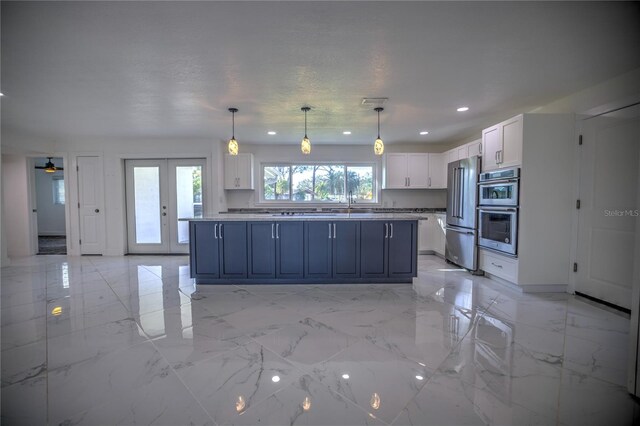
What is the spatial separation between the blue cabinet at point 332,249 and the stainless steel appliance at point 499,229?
1.90 m

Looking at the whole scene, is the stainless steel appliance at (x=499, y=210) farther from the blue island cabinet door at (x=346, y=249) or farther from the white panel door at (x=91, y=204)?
the white panel door at (x=91, y=204)

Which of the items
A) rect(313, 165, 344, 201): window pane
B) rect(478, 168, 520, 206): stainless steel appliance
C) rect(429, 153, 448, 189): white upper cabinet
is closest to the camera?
rect(478, 168, 520, 206): stainless steel appliance

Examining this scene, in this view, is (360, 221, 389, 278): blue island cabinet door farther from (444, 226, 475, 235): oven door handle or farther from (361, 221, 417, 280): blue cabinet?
(444, 226, 475, 235): oven door handle

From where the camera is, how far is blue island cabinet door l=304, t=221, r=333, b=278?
3684 mm

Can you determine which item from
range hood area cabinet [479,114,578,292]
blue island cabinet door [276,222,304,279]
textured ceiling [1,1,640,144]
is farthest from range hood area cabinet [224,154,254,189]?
range hood area cabinet [479,114,578,292]

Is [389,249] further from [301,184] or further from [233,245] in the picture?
[301,184]

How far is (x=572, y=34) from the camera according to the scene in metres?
2.18

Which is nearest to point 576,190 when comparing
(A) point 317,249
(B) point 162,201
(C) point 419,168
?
(C) point 419,168

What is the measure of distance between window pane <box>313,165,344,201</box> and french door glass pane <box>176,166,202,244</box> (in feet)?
8.27

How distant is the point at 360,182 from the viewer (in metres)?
6.52

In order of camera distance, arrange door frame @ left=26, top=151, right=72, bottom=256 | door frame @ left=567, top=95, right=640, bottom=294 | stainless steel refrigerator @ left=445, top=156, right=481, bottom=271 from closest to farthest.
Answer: door frame @ left=567, top=95, right=640, bottom=294 < stainless steel refrigerator @ left=445, top=156, right=481, bottom=271 < door frame @ left=26, top=151, right=72, bottom=256

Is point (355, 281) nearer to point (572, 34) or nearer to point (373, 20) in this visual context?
point (373, 20)

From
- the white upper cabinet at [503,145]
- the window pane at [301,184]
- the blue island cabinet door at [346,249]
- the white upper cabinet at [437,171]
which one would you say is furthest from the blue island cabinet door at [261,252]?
the white upper cabinet at [437,171]

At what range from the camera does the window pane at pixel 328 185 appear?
6484 millimetres
